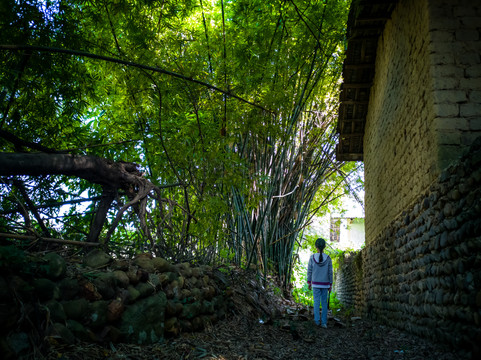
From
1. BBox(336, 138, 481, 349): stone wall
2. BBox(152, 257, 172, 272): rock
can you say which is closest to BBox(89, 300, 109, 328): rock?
BBox(152, 257, 172, 272): rock

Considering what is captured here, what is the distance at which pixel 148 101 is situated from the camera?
4.27 m

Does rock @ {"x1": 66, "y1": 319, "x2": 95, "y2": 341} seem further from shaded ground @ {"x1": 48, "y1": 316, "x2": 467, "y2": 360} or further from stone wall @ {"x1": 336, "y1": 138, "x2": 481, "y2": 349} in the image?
stone wall @ {"x1": 336, "y1": 138, "x2": 481, "y2": 349}

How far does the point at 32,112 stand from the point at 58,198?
3.13 feet

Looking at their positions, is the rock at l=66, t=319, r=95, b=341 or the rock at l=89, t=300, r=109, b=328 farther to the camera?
Result: the rock at l=89, t=300, r=109, b=328

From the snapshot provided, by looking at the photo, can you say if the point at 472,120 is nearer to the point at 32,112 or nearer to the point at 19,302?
the point at 19,302

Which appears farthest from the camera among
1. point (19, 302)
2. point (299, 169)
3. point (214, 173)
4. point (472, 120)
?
point (299, 169)

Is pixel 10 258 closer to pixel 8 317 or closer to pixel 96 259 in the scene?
pixel 8 317

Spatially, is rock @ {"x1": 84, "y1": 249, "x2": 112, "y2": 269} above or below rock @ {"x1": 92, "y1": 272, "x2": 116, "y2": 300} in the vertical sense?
above

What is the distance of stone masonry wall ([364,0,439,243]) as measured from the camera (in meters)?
3.52

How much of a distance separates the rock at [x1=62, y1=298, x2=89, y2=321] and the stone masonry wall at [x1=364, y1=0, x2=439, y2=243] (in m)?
2.90

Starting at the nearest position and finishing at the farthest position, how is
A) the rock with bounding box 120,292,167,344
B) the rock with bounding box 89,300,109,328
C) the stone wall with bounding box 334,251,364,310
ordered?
the rock with bounding box 89,300,109,328
the rock with bounding box 120,292,167,344
the stone wall with bounding box 334,251,364,310

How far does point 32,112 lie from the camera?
12.8 feet

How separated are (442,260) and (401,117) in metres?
1.94

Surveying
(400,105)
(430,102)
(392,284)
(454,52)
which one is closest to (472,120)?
(430,102)
